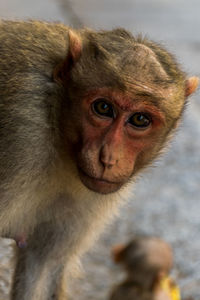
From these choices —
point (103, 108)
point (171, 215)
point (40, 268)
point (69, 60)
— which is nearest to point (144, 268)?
point (103, 108)

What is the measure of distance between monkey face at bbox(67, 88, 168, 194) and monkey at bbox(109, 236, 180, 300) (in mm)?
829

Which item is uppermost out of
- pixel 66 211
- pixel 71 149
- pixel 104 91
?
pixel 104 91

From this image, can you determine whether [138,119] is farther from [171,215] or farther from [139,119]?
[171,215]

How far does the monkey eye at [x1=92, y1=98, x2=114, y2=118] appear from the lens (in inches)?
163

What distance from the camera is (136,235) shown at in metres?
6.25

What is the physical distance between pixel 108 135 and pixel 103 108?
0.48 feet

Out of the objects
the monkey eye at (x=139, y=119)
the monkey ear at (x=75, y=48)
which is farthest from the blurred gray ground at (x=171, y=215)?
the monkey ear at (x=75, y=48)

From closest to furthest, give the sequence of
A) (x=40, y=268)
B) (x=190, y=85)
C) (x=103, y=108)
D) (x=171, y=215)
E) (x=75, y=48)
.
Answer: (x=103, y=108) → (x=75, y=48) → (x=190, y=85) → (x=40, y=268) → (x=171, y=215)

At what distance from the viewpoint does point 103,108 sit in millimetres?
4125

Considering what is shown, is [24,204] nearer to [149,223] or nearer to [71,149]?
[71,149]

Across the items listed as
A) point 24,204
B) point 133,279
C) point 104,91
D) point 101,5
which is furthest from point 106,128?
point 101,5

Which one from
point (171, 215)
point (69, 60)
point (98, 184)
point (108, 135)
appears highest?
point (69, 60)

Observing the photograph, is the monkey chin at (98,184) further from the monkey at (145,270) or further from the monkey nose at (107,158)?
the monkey at (145,270)

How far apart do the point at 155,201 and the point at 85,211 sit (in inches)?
75.0
